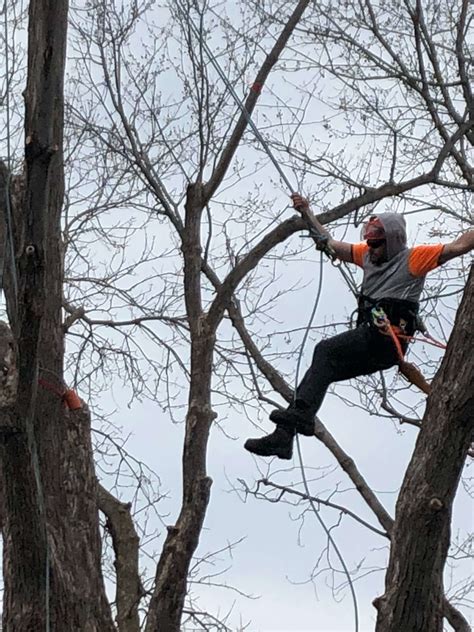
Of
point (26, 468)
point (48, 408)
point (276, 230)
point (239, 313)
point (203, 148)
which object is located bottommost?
point (26, 468)

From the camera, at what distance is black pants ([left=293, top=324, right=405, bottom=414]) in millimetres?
5379

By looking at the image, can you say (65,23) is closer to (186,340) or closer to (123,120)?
(123,120)

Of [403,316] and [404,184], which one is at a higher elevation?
[404,184]

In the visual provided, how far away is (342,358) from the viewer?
5.43m

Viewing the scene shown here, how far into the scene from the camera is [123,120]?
27.8 ft

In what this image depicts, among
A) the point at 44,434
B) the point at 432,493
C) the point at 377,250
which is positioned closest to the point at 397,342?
the point at 377,250

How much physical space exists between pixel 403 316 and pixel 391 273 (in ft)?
0.69

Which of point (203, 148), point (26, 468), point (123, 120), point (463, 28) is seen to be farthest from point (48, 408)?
point (463, 28)

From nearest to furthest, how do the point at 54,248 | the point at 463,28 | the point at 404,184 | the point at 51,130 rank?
the point at 51,130
the point at 54,248
the point at 404,184
the point at 463,28

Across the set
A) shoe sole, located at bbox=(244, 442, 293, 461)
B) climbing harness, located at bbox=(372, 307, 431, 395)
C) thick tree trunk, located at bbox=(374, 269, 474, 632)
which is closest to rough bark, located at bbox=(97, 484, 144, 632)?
shoe sole, located at bbox=(244, 442, 293, 461)

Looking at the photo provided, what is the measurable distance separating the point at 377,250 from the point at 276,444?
1.02 metres

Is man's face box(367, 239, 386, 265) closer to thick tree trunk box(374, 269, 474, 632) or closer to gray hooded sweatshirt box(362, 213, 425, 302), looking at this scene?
gray hooded sweatshirt box(362, 213, 425, 302)

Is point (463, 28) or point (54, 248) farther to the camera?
point (463, 28)

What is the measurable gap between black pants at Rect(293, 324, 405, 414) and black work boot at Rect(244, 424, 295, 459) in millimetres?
139
